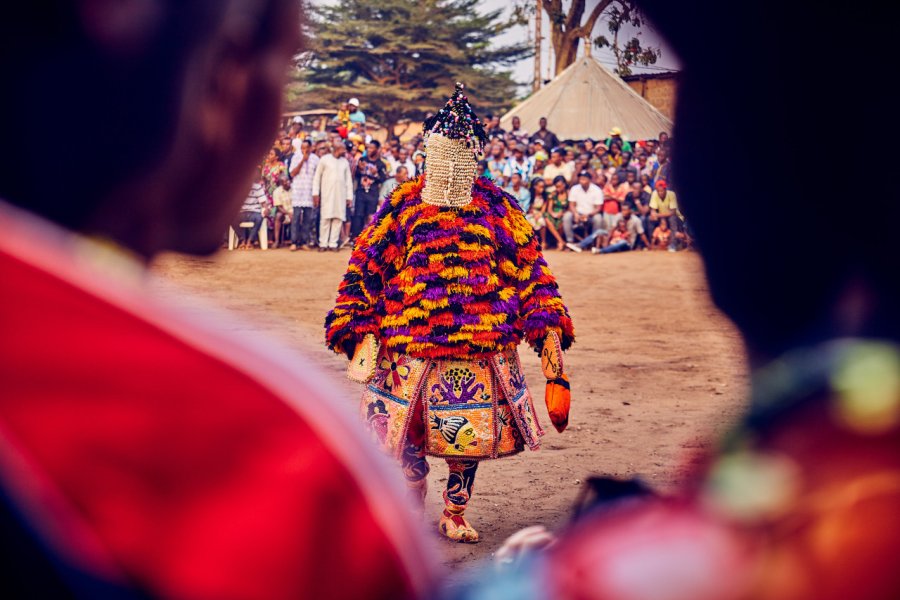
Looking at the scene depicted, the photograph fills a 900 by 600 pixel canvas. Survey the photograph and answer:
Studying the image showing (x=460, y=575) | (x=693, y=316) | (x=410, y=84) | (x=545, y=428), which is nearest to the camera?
(x=460, y=575)

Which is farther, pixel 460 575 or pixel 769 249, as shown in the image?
pixel 460 575

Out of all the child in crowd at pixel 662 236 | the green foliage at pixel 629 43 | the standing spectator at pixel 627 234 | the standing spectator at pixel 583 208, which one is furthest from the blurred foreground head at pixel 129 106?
the child in crowd at pixel 662 236

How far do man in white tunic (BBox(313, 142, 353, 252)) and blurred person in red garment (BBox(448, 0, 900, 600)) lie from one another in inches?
669

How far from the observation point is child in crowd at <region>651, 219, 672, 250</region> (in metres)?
18.9

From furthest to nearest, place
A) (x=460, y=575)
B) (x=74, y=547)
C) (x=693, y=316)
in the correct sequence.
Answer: (x=693, y=316)
(x=460, y=575)
(x=74, y=547)

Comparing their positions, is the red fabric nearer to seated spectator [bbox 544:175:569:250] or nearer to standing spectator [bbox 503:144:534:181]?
seated spectator [bbox 544:175:569:250]

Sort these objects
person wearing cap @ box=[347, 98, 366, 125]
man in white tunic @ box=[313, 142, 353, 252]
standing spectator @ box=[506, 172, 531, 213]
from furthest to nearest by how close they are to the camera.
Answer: person wearing cap @ box=[347, 98, 366, 125], standing spectator @ box=[506, 172, 531, 213], man in white tunic @ box=[313, 142, 353, 252]

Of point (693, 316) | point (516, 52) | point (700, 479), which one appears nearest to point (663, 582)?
point (700, 479)

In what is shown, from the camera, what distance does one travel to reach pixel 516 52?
47.1 meters

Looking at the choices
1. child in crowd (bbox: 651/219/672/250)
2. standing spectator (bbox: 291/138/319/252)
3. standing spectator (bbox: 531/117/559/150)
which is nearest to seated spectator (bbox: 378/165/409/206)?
standing spectator (bbox: 291/138/319/252)

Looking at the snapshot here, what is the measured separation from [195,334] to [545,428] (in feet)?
21.0

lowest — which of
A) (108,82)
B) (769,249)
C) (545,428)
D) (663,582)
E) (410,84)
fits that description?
(545,428)

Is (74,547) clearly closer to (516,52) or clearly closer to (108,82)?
(108,82)

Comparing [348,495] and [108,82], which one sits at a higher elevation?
[108,82]
